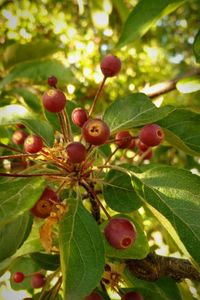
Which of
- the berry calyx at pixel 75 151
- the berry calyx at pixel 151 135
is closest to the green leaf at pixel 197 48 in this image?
the berry calyx at pixel 151 135

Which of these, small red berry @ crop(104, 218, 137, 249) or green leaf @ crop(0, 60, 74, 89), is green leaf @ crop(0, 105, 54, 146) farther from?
green leaf @ crop(0, 60, 74, 89)

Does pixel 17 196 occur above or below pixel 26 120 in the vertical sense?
below

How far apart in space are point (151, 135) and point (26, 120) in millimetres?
444

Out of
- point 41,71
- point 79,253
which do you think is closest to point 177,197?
point 79,253

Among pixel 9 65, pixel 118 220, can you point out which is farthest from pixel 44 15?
pixel 118 220

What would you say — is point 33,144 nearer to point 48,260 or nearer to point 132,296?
point 48,260

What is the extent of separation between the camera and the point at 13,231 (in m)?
1.25

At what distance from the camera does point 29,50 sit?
112 inches

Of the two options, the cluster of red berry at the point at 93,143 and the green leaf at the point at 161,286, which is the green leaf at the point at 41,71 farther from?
the green leaf at the point at 161,286

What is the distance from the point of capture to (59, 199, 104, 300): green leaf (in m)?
1.11

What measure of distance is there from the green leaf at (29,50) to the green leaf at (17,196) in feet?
5.77

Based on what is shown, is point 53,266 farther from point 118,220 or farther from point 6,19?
point 6,19

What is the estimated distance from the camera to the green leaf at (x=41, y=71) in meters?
2.96

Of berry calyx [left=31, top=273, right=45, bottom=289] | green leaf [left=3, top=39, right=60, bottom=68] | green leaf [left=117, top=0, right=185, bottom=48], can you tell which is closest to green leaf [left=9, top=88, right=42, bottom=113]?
green leaf [left=3, top=39, right=60, bottom=68]
